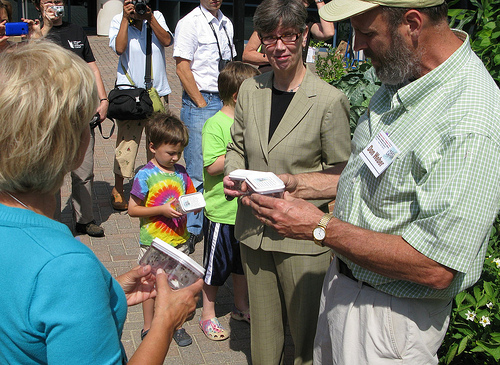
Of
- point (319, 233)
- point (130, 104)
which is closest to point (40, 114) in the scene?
point (319, 233)

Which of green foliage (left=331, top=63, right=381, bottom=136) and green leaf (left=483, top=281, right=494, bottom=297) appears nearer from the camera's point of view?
green leaf (left=483, top=281, right=494, bottom=297)

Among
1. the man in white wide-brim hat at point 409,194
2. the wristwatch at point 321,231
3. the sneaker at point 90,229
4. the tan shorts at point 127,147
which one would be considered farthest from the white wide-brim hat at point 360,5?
the tan shorts at point 127,147

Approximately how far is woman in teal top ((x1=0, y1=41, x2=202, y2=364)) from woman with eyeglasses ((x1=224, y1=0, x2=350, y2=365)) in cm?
143

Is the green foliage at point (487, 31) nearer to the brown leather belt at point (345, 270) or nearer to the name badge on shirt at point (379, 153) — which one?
the name badge on shirt at point (379, 153)

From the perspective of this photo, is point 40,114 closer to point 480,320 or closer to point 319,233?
point 319,233

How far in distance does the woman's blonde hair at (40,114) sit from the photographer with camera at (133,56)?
14.3 ft

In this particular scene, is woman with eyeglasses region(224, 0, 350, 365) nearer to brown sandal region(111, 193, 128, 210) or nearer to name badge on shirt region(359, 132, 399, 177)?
name badge on shirt region(359, 132, 399, 177)

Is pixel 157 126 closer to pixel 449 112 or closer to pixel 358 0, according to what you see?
pixel 358 0

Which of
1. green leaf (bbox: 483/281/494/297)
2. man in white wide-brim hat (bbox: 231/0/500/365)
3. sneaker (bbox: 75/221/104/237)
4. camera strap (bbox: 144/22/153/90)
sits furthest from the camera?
camera strap (bbox: 144/22/153/90)

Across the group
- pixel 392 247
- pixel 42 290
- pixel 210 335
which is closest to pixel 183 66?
pixel 210 335

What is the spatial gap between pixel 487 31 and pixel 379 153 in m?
1.74

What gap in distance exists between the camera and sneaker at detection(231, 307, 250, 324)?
164 inches

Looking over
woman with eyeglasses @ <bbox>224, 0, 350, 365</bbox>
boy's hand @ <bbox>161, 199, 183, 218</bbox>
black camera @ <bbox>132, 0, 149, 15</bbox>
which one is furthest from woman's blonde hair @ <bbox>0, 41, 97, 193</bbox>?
black camera @ <bbox>132, 0, 149, 15</bbox>

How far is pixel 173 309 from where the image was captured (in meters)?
1.75
